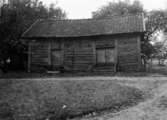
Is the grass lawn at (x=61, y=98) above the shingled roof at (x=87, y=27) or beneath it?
beneath

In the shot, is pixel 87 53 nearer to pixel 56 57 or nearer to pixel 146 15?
pixel 56 57

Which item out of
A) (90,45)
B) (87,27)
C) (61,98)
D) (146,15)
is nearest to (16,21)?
(87,27)

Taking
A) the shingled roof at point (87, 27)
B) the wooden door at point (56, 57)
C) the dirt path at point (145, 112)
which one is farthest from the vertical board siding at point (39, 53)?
the dirt path at point (145, 112)

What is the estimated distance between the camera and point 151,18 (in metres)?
27.7

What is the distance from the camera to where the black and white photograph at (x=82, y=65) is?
7.08m

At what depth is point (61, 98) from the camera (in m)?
Answer: 7.94

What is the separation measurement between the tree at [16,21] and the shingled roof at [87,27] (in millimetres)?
2058

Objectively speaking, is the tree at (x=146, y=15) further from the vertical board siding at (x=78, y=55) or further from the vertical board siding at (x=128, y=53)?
the vertical board siding at (x=78, y=55)

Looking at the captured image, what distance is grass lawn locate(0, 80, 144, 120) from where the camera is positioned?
6949 mm

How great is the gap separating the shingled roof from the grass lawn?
278 inches

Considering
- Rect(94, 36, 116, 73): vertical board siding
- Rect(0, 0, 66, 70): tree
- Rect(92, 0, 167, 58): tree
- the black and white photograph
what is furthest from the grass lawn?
Rect(92, 0, 167, 58): tree

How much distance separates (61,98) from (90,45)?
8.69 m

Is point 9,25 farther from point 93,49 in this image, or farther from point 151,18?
point 151,18

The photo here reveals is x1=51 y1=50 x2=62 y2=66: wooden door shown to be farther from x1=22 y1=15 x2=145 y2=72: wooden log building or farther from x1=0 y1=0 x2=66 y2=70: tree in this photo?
→ x1=0 y1=0 x2=66 y2=70: tree
